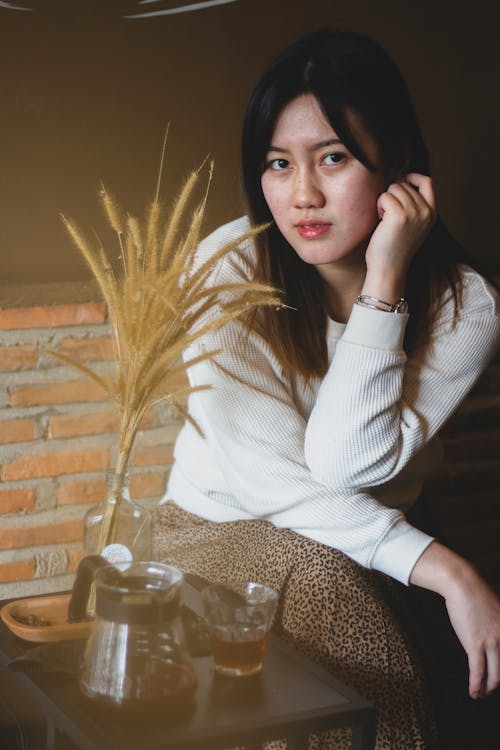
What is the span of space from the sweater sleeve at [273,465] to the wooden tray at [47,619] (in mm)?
352

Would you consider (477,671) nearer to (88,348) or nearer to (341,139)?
(341,139)

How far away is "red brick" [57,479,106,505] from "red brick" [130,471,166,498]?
0.08 metres

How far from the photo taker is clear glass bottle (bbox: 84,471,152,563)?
1.38 metres

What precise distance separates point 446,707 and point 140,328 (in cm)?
96

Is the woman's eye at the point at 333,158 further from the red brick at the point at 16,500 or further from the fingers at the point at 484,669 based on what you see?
the red brick at the point at 16,500

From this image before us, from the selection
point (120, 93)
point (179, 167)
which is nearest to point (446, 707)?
point (179, 167)

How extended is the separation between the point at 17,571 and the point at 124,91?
1.00 meters

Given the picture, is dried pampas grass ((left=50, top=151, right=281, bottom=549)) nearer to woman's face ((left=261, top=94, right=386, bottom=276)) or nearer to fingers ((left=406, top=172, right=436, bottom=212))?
woman's face ((left=261, top=94, right=386, bottom=276))

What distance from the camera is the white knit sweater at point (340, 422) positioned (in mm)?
1566

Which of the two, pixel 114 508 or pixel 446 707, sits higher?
pixel 114 508

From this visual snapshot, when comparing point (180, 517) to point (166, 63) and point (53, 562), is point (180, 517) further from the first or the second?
point (166, 63)

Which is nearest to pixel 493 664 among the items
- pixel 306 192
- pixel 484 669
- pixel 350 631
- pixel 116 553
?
pixel 484 669

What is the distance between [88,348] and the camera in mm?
2074

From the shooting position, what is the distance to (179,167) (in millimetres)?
2064
